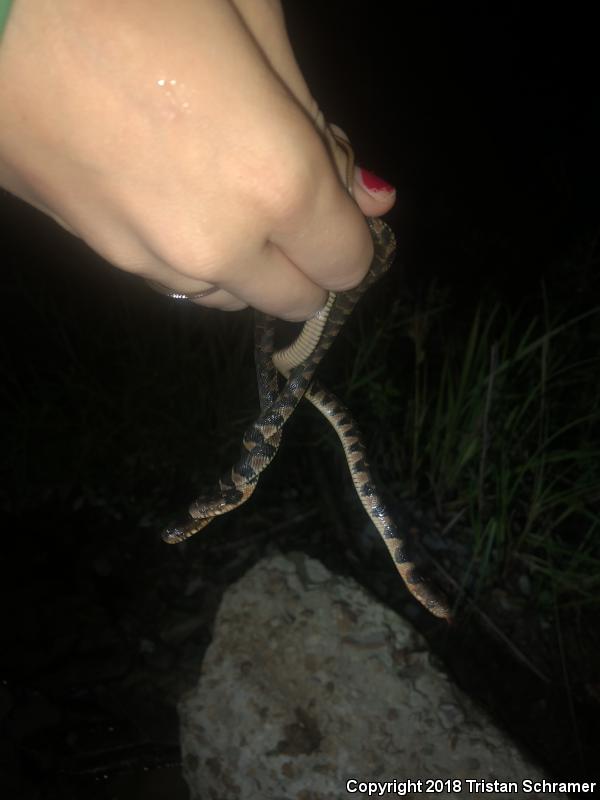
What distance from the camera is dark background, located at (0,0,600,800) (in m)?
2.73

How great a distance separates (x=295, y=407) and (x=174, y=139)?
53.9 inches

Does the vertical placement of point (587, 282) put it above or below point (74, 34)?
below

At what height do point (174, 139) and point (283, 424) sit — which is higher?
point (174, 139)

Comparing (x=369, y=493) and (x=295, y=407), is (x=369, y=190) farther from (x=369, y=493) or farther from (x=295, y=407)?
(x=369, y=493)


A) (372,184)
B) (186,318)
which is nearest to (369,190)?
(372,184)

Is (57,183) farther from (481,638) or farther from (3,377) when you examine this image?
(3,377)

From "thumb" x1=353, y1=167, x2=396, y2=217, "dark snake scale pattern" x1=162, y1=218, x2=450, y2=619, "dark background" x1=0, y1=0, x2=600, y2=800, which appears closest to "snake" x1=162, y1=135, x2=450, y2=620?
"dark snake scale pattern" x1=162, y1=218, x2=450, y2=619

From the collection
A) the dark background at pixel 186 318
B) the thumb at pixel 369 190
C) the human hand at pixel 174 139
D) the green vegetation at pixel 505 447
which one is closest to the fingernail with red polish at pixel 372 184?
the thumb at pixel 369 190

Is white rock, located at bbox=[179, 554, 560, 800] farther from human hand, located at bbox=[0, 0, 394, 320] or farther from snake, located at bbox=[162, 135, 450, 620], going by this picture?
human hand, located at bbox=[0, 0, 394, 320]

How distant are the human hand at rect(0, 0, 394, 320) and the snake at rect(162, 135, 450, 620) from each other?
0.53 metres

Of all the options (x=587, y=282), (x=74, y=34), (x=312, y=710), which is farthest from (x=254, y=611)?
(x=587, y=282)

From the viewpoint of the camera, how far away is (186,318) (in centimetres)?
366

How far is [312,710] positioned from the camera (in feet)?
7.40

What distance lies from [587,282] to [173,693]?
3.95 metres
